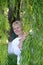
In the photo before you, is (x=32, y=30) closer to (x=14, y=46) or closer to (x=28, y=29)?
(x=28, y=29)

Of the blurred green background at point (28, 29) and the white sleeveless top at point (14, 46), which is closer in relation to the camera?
the blurred green background at point (28, 29)

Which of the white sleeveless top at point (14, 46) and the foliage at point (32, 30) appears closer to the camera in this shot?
the foliage at point (32, 30)

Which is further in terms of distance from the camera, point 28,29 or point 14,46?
point 14,46

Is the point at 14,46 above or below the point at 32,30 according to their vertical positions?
below

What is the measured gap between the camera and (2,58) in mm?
866

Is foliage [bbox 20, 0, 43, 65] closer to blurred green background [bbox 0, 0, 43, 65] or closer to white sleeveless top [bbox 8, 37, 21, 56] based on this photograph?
blurred green background [bbox 0, 0, 43, 65]

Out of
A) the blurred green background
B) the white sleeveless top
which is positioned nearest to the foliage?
the blurred green background

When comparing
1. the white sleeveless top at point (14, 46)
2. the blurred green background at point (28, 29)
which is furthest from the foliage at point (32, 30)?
the white sleeveless top at point (14, 46)

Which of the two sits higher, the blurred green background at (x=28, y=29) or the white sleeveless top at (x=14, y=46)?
the blurred green background at (x=28, y=29)

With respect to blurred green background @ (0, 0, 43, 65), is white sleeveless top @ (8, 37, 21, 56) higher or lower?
lower

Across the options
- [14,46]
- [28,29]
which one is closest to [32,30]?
[28,29]

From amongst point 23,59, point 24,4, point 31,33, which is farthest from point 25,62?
point 24,4

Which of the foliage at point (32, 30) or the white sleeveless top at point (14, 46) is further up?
the foliage at point (32, 30)

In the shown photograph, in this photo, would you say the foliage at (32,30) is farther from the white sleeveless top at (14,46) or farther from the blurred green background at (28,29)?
the white sleeveless top at (14,46)
